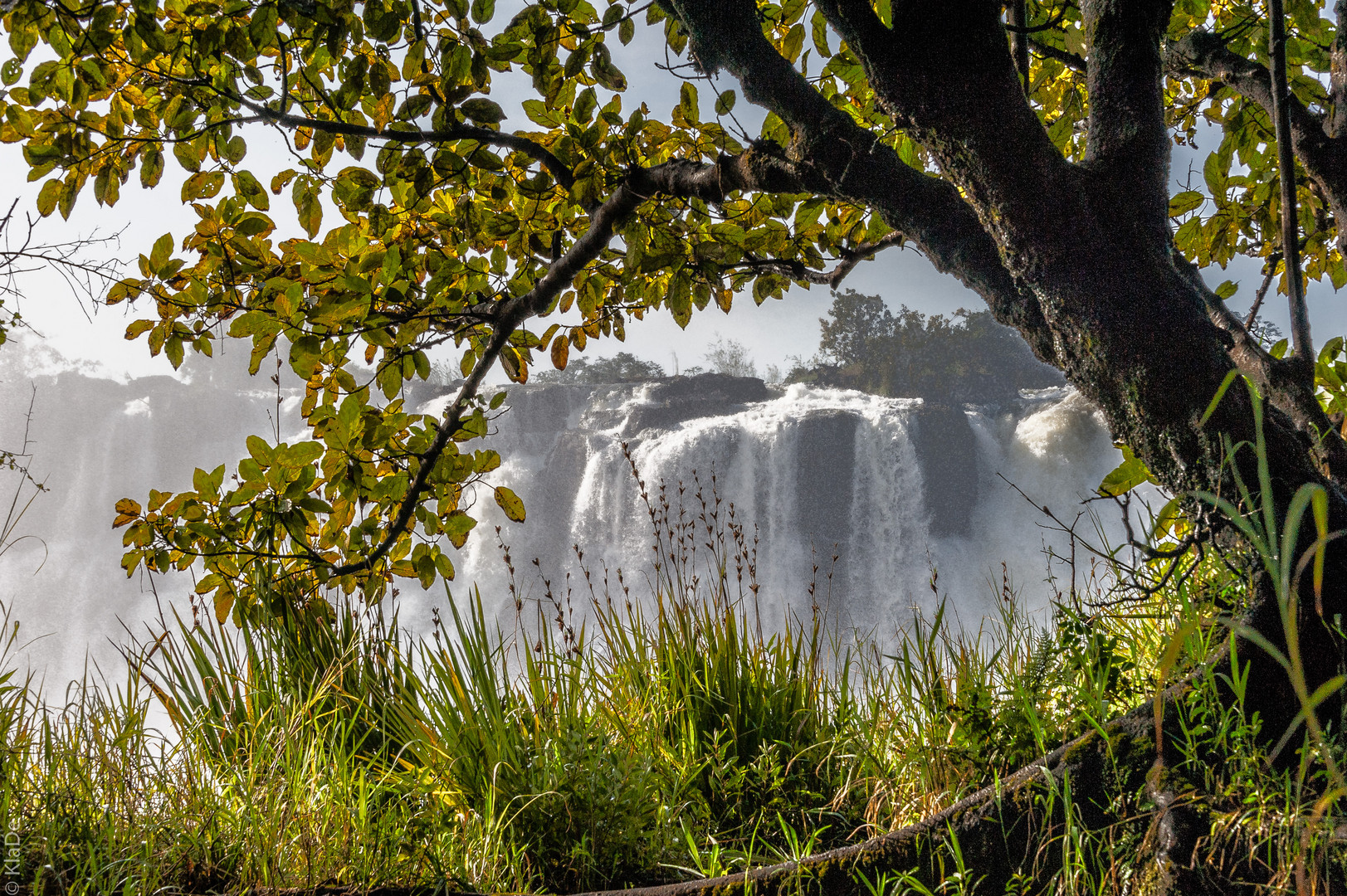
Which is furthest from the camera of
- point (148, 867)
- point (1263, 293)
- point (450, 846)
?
point (1263, 293)

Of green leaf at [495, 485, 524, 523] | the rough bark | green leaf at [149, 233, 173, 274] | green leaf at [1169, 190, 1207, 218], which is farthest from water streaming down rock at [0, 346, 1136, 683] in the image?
green leaf at [149, 233, 173, 274]

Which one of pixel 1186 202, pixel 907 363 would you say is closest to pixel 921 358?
pixel 907 363

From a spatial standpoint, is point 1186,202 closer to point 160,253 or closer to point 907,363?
point 160,253

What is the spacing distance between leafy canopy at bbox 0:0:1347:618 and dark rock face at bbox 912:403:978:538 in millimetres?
14674

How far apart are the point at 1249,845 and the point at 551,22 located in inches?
78.5

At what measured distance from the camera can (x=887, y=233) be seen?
80.4 inches

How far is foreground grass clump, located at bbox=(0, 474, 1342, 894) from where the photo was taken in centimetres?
128

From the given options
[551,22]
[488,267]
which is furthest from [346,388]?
[551,22]

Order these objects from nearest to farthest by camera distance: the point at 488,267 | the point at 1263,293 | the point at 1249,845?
the point at 1249,845 → the point at 488,267 → the point at 1263,293

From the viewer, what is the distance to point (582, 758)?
1.56 metres

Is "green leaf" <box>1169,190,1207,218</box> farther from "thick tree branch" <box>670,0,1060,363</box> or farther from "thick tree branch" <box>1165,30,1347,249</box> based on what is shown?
"thick tree branch" <box>670,0,1060,363</box>

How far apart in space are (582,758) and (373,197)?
141cm

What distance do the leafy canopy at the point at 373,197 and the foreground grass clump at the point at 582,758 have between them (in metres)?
0.41

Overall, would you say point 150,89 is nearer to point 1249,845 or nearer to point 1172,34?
point 1249,845
